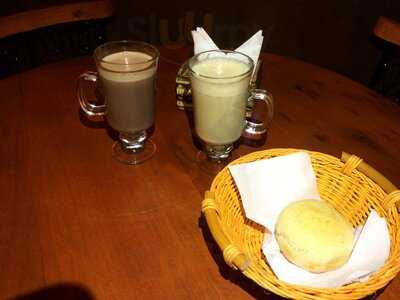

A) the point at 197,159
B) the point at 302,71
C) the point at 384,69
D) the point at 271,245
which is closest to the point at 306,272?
the point at 271,245

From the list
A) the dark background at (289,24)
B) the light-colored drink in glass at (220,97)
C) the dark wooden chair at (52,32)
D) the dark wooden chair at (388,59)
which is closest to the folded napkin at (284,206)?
the light-colored drink in glass at (220,97)

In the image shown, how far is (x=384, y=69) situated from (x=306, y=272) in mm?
959

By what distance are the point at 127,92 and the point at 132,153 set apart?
0.49 feet

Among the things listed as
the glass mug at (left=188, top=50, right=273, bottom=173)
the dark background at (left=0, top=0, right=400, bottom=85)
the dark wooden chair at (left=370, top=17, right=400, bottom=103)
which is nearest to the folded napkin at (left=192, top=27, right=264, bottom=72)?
the glass mug at (left=188, top=50, right=273, bottom=173)

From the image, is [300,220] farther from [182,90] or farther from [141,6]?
[141,6]

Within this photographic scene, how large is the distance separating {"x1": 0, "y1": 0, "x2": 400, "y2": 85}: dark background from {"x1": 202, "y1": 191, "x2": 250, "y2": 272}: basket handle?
5.33 feet

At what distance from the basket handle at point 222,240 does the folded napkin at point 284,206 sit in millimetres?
84

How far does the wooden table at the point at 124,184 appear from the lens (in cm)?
57

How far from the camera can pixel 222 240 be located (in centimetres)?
51

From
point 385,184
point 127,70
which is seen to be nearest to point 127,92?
point 127,70

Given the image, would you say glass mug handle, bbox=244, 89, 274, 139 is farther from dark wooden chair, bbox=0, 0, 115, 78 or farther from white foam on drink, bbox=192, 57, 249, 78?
dark wooden chair, bbox=0, 0, 115, 78

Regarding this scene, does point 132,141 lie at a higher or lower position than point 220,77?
lower

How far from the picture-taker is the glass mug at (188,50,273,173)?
695 mm

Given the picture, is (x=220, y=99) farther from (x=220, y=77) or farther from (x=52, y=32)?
(x=52, y=32)
